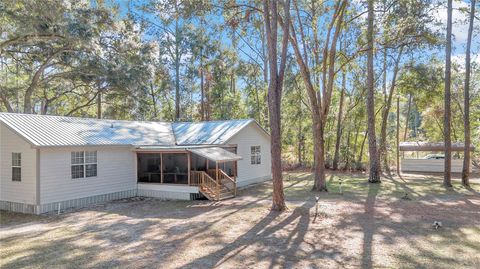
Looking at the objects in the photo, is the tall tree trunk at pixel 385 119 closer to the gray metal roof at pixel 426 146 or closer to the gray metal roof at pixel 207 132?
the gray metal roof at pixel 426 146

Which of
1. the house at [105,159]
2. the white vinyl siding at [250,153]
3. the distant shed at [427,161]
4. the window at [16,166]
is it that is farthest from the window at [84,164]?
the distant shed at [427,161]

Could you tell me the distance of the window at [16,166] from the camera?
11836mm

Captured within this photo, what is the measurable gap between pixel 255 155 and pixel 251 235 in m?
11.0

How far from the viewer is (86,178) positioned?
42.4 feet

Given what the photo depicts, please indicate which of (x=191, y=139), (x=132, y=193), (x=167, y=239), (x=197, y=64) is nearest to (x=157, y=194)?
(x=132, y=193)

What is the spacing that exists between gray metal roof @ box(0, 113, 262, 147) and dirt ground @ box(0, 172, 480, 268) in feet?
9.02

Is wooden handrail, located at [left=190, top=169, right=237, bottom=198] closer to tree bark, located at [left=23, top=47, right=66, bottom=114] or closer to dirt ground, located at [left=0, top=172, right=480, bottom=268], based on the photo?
dirt ground, located at [left=0, top=172, right=480, bottom=268]

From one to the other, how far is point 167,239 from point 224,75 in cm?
2466

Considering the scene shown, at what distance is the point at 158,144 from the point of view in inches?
622

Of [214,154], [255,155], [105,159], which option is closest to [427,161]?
[255,155]

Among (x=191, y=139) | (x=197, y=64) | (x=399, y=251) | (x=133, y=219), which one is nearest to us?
(x=399, y=251)

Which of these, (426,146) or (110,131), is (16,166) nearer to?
(110,131)

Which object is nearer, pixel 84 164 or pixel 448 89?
pixel 84 164

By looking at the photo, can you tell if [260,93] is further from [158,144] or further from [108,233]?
[108,233]
